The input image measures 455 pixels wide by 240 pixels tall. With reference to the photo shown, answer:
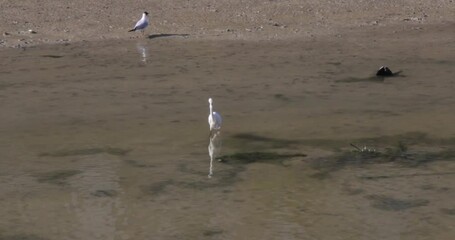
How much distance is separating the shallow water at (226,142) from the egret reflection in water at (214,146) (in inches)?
1.4

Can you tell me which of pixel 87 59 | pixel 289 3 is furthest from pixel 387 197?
pixel 289 3

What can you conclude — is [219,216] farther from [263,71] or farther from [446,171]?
[263,71]

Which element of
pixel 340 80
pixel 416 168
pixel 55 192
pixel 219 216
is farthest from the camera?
pixel 340 80

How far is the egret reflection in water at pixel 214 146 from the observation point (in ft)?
33.3

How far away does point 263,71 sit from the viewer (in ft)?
47.7

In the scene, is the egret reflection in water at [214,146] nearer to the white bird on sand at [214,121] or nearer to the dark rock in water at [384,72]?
the white bird on sand at [214,121]

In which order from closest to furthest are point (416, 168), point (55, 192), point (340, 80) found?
point (55, 192) < point (416, 168) < point (340, 80)

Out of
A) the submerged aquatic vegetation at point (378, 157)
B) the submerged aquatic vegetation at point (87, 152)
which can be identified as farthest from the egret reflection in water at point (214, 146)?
the submerged aquatic vegetation at point (378, 157)

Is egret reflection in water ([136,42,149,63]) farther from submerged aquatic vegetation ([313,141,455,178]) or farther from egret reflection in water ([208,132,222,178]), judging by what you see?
submerged aquatic vegetation ([313,141,455,178])

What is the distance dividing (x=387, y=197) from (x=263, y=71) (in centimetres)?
576

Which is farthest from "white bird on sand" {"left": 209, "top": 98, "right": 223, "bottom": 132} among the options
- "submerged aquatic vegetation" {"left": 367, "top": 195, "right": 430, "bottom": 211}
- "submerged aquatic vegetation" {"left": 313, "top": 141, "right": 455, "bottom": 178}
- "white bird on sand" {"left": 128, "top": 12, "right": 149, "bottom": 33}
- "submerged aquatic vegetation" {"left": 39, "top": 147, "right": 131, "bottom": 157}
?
"white bird on sand" {"left": 128, "top": 12, "right": 149, "bottom": 33}

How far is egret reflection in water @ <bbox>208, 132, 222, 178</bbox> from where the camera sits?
33.3 ft

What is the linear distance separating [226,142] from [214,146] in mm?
227

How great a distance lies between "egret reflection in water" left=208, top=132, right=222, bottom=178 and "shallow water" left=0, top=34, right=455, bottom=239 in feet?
0.12
